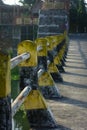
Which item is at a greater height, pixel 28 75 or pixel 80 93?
pixel 28 75

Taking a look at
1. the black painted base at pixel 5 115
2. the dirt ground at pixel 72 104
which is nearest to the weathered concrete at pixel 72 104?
the dirt ground at pixel 72 104

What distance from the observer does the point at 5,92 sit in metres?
3.38

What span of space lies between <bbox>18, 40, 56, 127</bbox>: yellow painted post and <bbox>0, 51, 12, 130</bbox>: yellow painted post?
1.69 m

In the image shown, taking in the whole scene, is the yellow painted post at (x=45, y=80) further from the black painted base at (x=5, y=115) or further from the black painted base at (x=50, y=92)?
the black painted base at (x=5, y=115)

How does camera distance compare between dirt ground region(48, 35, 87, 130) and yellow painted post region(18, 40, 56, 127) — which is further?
dirt ground region(48, 35, 87, 130)

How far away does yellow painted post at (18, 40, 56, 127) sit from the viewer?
5172 millimetres

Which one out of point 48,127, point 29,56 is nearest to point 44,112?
point 48,127

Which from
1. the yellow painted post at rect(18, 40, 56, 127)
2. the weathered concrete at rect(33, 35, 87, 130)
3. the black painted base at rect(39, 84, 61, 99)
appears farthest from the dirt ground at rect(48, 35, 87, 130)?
the yellow painted post at rect(18, 40, 56, 127)

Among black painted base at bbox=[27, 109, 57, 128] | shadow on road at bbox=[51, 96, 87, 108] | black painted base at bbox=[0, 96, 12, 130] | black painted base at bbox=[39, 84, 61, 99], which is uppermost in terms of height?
black painted base at bbox=[0, 96, 12, 130]

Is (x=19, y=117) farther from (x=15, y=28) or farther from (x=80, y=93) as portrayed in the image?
(x=15, y=28)

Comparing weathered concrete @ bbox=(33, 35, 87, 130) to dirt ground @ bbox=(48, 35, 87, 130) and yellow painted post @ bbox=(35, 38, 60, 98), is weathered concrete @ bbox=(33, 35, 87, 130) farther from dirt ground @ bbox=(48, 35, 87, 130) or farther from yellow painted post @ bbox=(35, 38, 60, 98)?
yellow painted post @ bbox=(35, 38, 60, 98)

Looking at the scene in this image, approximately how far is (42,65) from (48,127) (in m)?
1.89

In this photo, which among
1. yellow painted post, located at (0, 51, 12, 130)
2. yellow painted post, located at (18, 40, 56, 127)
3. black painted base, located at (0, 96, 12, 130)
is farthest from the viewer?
yellow painted post, located at (18, 40, 56, 127)

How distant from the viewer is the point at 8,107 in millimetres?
3486
